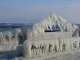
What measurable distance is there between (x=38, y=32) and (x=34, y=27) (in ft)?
2.67

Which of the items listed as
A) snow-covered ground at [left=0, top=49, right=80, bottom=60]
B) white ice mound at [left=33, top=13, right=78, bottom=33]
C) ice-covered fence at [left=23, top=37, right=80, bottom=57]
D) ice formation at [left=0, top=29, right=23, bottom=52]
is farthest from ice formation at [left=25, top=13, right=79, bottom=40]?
snow-covered ground at [left=0, top=49, right=80, bottom=60]

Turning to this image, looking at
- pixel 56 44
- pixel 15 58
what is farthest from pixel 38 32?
pixel 15 58

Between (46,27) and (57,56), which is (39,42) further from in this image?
(46,27)

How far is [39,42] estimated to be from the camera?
18.2m

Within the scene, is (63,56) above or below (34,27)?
below

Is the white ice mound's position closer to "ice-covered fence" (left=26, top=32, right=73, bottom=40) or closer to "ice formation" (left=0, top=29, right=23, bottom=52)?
"ice-covered fence" (left=26, top=32, right=73, bottom=40)

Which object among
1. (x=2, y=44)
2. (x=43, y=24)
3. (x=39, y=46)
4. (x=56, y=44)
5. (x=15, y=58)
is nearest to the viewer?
(x=15, y=58)

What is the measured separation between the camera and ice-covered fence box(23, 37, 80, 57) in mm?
17302

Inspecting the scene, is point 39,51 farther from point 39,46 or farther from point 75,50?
point 75,50

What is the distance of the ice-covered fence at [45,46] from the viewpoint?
17.3 metres

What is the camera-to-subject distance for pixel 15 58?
16.8 metres

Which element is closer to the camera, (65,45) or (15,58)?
(15,58)

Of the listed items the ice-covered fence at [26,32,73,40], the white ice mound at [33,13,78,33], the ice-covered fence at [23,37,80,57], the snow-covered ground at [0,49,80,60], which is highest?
the white ice mound at [33,13,78,33]

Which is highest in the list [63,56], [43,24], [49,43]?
[43,24]
